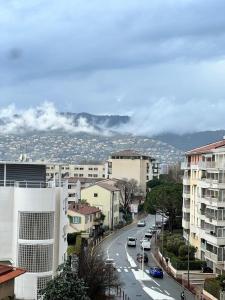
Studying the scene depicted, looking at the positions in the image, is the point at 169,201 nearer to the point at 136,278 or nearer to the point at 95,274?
the point at 136,278

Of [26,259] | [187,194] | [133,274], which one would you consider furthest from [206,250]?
[26,259]

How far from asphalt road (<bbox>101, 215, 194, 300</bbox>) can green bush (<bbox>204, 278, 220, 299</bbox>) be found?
1886 mm

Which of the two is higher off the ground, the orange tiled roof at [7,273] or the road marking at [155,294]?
the orange tiled roof at [7,273]

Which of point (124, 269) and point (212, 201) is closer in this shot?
point (212, 201)

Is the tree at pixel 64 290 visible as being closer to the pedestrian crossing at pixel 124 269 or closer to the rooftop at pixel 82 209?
the pedestrian crossing at pixel 124 269

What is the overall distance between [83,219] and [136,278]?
29867 mm

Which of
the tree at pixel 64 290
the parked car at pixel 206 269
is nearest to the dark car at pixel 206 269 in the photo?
the parked car at pixel 206 269

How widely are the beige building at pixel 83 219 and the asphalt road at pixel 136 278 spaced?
3.38 metres

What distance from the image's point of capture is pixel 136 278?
62.4 m

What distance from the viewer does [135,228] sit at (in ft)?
367

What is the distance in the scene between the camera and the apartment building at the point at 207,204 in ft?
202

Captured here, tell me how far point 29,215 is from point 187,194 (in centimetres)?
4630

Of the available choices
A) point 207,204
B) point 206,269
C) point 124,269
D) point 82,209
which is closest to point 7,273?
point 206,269

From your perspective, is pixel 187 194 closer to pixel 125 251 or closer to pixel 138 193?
pixel 125 251
